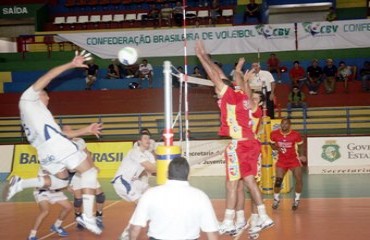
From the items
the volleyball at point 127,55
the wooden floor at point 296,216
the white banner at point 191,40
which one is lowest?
the wooden floor at point 296,216

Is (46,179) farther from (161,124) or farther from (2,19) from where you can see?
(2,19)

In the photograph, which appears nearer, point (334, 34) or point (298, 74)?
point (298, 74)

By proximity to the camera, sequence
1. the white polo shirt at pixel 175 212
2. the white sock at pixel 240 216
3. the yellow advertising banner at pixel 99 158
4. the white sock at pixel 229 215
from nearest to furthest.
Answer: the white polo shirt at pixel 175 212 → the white sock at pixel 229 215 → the white sock at pixel 240 216 → the yellow advertising banner at pixel 99 158

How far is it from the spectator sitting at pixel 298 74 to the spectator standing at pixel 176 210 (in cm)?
1735

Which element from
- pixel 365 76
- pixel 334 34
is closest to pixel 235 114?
pixel 365 76

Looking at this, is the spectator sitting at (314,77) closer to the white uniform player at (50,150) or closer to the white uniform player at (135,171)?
the white uniform player at (135,171)

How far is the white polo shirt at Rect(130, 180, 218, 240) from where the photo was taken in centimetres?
480

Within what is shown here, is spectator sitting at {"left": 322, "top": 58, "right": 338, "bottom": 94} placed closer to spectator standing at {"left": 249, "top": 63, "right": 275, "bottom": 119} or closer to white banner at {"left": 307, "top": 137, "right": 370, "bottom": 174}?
white banner at {"left": 307, "top": 137, "right": 370, "bottom": 174}

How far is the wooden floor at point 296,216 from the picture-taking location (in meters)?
8.68

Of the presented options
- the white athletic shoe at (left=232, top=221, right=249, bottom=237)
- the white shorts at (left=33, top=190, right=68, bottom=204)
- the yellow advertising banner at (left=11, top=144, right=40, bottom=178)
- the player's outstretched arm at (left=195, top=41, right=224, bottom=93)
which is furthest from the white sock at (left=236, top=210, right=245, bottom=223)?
the yellow advertising banner at (left=11, top=144, right=40, bottom=178)

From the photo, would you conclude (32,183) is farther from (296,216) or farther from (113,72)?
(113,72)

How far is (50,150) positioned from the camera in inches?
314

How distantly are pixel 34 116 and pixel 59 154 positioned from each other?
2.05 ft

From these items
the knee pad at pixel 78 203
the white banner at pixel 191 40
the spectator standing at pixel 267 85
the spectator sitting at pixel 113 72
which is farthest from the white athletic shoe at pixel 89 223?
the white banner at pixel 191 40
